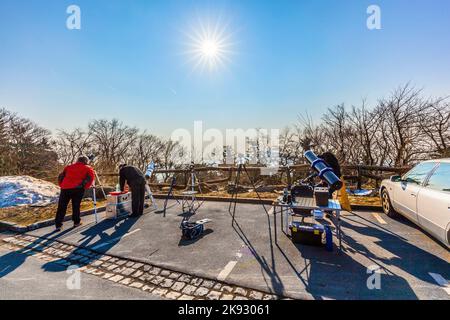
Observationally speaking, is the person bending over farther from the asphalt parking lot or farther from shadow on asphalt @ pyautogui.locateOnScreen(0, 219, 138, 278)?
shadow on asphalt @ pyautogui.locateOnScreen(0, 219, 138, 278)

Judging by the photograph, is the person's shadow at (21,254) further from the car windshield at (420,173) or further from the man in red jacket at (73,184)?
the car windshield at (420,173)

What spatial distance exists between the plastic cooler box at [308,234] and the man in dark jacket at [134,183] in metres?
4.30

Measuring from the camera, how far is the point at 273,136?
61.0 ft

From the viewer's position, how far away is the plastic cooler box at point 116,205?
5.73m

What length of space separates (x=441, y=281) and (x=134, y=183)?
6.18 metres

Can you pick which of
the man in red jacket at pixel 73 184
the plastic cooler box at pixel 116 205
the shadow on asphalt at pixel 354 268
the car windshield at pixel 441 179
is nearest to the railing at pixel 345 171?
the plastic cooler box at pixel 116 205

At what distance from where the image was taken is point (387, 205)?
5.17 meters

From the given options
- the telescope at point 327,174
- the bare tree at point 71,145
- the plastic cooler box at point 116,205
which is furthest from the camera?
the bare tree at point 71,145

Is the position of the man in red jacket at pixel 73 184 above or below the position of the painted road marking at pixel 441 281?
above

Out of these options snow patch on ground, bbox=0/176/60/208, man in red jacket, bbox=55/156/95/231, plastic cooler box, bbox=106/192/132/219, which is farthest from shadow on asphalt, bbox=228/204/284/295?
snow patch on ground, bbox=0/176/60/208

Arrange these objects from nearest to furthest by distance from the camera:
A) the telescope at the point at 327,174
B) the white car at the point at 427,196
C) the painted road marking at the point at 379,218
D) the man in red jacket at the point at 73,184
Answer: the white car at the point at 427,196
the telescope at the point at 327,174
the painted road marking at the point at 379,218
the man in red jacket at the point at 73,184

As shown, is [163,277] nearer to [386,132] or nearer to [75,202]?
[75,202]

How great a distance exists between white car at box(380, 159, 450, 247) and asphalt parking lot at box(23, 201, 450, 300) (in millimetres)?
406
